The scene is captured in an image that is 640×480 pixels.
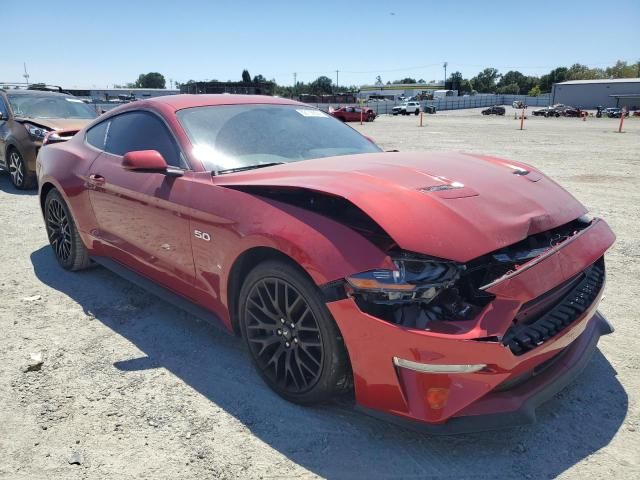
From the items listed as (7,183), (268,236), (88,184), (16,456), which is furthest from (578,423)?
(7,183)

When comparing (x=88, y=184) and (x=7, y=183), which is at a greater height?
(x=88, y=184)

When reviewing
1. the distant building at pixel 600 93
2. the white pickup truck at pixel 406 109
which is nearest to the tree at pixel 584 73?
the distant building at pixel 600 93

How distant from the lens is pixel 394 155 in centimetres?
325

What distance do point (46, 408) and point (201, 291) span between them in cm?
102

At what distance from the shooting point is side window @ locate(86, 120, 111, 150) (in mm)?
4123

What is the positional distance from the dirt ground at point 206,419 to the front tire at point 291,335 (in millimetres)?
160

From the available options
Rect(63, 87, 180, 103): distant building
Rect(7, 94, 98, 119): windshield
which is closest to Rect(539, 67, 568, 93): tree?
Rect(63, 87, 180, 103): distant building

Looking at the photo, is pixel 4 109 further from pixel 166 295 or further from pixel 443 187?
pixel 443 187

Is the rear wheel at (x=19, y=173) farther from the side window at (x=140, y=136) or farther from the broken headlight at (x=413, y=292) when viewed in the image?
the broken headlight at (x=413, y=292)

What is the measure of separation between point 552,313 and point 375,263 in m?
0.88

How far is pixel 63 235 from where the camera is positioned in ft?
15.1

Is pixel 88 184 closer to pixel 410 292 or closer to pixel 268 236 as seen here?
pixel 268 236

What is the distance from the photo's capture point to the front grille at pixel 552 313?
204 cm

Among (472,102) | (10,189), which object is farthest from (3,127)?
(472,102)
